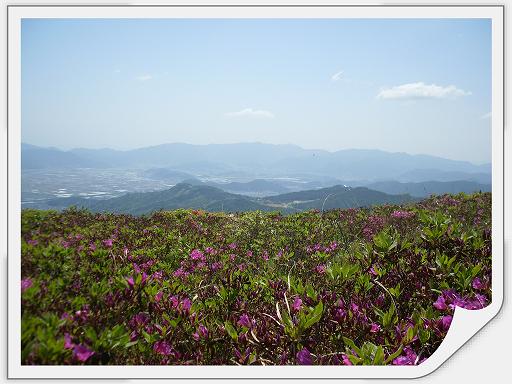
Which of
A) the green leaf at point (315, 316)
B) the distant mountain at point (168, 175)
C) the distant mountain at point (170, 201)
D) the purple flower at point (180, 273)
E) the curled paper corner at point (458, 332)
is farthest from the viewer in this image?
the distant mountain at point (168, 175)

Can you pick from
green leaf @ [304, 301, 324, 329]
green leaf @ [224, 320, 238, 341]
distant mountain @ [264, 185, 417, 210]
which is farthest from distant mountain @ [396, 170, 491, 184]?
green leaf @ [224, 320, 238, 341]

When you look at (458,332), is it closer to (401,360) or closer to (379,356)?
(401,360)

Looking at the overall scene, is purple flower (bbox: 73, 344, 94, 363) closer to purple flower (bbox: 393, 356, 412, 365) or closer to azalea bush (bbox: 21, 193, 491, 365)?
azalea bush (bbox: 21, 193, 491, 365)

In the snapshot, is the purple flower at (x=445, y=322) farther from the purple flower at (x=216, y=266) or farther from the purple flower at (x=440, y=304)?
the purple flower at (x=216, y=266)
